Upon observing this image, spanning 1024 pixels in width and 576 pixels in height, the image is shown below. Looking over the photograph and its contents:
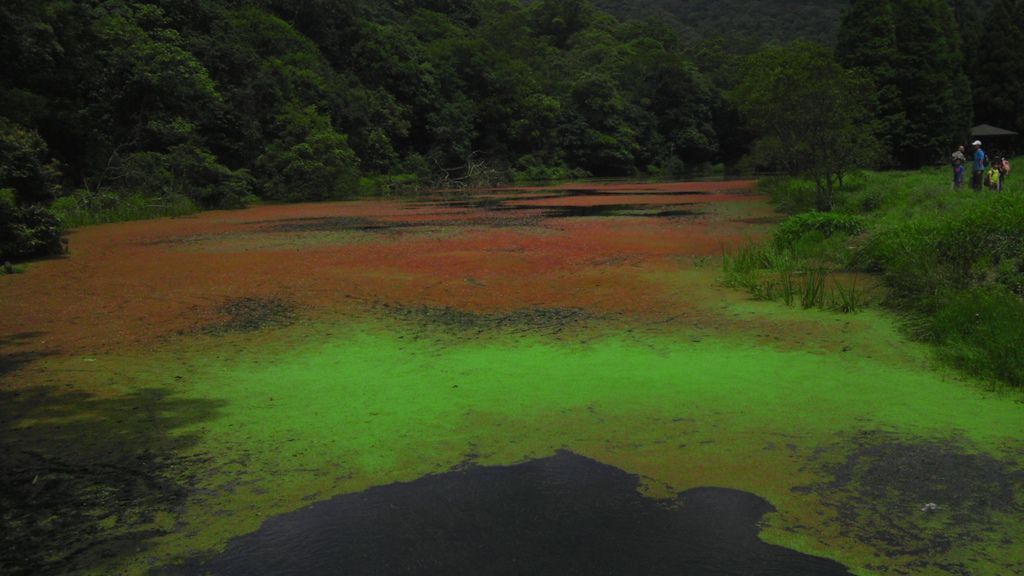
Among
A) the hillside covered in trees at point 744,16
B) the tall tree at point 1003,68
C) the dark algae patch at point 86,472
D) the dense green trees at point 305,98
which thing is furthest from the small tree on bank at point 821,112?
the hillside covered in trees at point 744,16

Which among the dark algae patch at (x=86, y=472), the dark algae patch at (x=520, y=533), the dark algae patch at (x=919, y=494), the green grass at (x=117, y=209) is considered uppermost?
the green grass at (x=117, y=209)

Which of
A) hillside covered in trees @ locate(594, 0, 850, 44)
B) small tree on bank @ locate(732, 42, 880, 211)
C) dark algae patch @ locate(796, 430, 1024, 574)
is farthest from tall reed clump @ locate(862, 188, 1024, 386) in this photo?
hillside covered in trees @ locate(594, 0, 850, 44)

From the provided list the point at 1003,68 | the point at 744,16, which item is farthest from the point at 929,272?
the point at 744,16

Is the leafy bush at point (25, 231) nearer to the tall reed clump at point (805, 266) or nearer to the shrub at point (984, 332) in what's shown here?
the tall reed clump at point (805, 266)

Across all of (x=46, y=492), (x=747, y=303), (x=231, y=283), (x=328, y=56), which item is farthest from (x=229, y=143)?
(x=46, y=492)

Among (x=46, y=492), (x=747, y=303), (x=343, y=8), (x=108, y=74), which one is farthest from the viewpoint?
(x=343, y=8)

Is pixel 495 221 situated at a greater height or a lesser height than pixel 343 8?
lesser

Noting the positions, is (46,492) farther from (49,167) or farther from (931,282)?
(49,167)

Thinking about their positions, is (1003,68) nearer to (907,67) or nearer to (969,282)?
(907,67)
